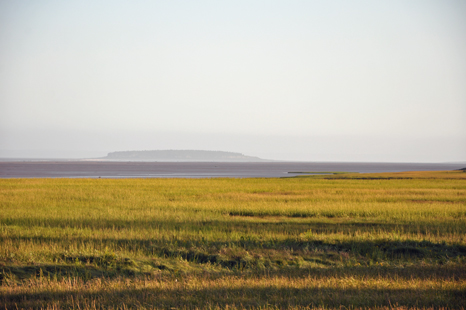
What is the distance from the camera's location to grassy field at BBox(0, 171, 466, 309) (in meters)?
8.42

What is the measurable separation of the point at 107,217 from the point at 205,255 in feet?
37.5

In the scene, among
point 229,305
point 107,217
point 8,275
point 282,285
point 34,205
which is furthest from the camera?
point 34,205

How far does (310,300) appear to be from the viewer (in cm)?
823

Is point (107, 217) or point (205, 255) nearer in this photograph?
point (205, 255)

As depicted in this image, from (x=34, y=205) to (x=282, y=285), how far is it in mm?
24758

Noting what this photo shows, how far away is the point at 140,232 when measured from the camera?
1792 cm

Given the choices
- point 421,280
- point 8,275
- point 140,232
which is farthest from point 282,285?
point 140,232

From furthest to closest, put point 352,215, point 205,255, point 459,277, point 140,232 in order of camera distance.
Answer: point 352,215 < point 140,232 < point 205,255 < point 459,277

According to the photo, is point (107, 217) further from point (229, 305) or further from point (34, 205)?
point (229, 305)

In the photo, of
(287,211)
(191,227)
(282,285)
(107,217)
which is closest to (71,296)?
(282,285)

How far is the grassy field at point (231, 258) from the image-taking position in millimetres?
8422

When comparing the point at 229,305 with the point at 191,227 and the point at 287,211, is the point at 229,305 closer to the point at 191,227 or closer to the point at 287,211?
the point at 191,227

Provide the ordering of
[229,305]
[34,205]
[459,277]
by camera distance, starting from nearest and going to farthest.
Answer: [229,305] → [459,277] → [34,205]

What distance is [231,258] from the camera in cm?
1310
